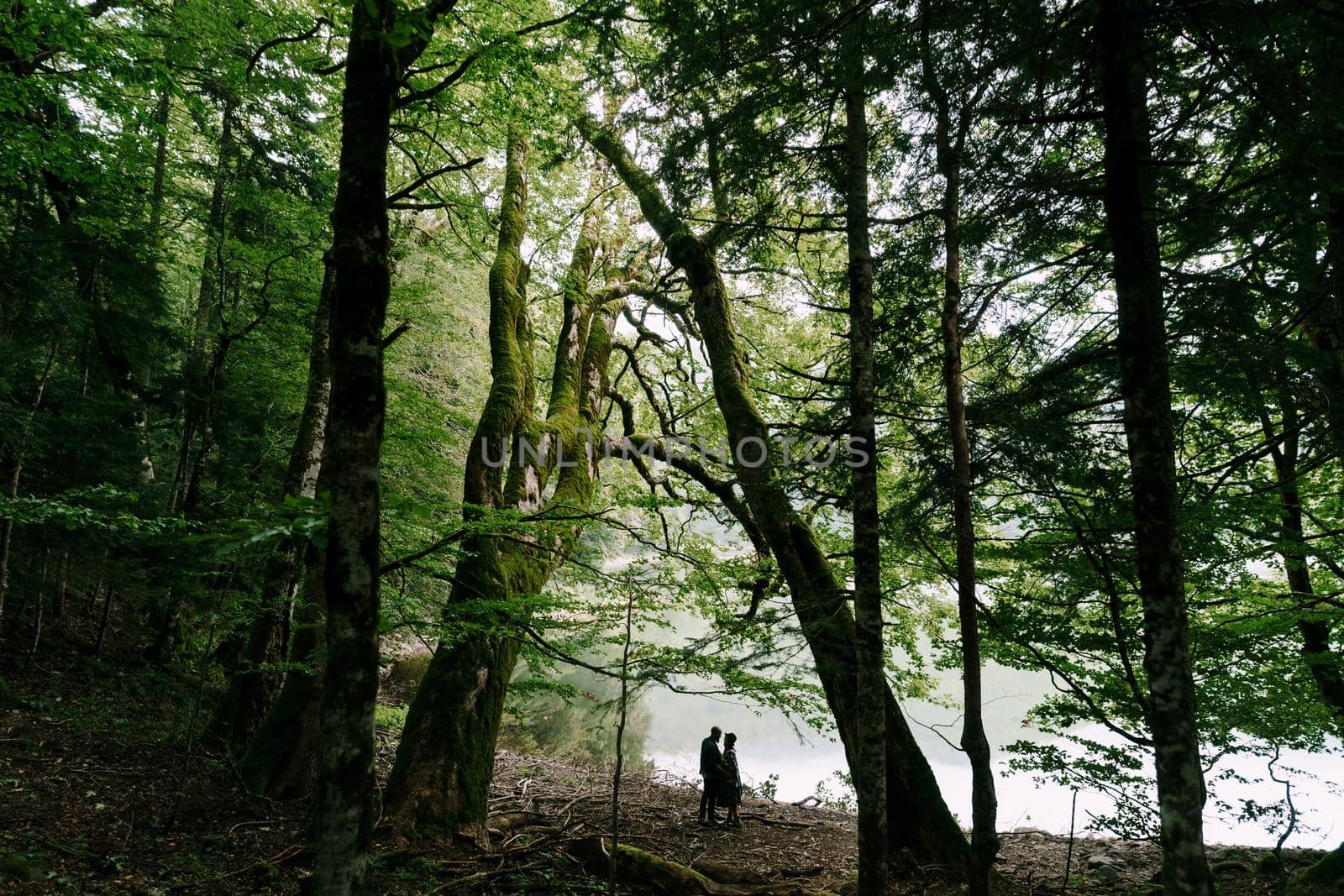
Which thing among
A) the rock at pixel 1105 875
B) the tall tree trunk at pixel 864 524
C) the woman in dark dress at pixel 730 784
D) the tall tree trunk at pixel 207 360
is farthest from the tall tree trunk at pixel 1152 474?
the tall tree trunk at pixel 207 360

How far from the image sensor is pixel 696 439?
906cm

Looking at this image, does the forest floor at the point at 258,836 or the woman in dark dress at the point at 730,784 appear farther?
the woman in dark dress at the point at 730,784

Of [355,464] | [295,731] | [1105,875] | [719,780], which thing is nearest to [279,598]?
[295,731]

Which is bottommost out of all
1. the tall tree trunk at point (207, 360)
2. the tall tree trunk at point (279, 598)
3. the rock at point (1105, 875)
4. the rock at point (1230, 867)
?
the rock at point (1105, 875)

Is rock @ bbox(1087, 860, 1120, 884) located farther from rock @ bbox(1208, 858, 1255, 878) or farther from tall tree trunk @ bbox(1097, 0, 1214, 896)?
tall tree trunk @ bbox(1097, 0, 1214, 896)

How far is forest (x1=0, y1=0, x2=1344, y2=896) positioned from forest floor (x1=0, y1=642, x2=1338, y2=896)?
51 mm

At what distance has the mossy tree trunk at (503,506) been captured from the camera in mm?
4793

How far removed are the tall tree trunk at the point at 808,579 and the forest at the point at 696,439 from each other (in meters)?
0.05

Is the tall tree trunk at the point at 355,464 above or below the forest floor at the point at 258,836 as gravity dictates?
above

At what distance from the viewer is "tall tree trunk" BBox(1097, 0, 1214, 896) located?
2799 millimetres

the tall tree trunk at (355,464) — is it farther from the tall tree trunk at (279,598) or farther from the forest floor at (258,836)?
the tall tree trunk at (279,598)

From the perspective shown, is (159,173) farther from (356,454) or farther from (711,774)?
(711,774)

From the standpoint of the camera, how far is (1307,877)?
468 centimetres

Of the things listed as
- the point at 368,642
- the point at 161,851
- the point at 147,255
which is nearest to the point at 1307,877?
the point at 368,642
